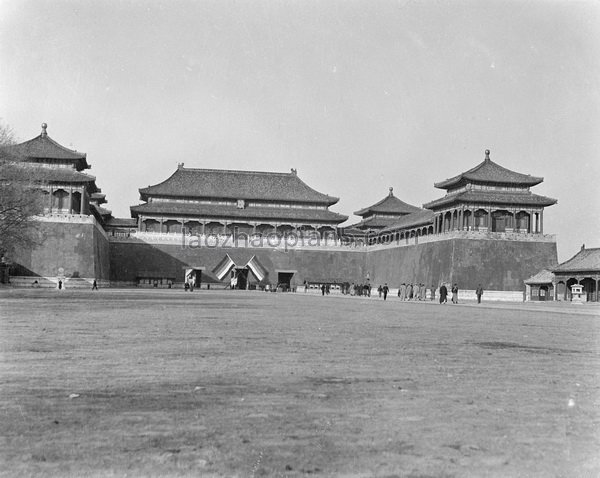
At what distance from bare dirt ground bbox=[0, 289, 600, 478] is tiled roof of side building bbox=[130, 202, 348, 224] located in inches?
2152

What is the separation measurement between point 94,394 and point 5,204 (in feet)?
80.4

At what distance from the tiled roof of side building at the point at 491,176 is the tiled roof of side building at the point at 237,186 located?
59.8ft

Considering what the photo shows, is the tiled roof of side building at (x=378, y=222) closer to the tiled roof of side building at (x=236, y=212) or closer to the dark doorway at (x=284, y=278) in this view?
the tiled roof of side building at (x=236, y=212)

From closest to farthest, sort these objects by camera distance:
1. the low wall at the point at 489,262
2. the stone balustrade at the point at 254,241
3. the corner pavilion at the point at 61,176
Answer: the low wall at the point at 489,262
the corner pavilion at the point at 61,176
the stone balustrade at the point at 254,241

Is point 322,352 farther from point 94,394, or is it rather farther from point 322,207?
point 322,207

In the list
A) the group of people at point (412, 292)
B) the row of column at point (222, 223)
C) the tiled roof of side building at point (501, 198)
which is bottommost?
the group of people at point (412, 292)

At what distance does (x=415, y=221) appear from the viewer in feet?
206

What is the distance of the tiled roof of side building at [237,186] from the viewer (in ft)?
221

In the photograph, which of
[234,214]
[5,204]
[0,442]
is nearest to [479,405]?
[0,442]

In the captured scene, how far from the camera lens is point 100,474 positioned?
3.91 meters

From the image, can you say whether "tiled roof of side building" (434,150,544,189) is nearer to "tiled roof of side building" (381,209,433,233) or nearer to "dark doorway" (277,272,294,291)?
"tiled roof of side building" (381,209,433,233)

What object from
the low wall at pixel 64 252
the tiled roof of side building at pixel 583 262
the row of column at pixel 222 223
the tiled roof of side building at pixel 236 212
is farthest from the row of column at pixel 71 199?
the tiled roof of side building at pixel 583 262

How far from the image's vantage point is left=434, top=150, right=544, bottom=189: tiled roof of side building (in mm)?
52469

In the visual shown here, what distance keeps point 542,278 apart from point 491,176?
30.1 feet
